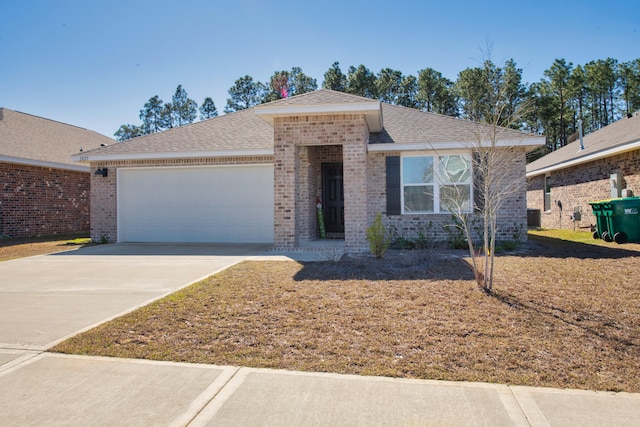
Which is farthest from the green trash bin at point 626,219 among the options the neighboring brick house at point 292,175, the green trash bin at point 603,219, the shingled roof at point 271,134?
the shingled roof at point 271,134

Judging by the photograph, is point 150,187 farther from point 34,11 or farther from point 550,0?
point 550,0

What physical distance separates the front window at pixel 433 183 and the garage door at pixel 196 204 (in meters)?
4.02

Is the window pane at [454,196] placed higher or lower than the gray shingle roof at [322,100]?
lower

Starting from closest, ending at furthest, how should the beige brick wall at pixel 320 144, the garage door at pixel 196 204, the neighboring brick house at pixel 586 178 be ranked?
the beige brick wall at pixel 320 144 < the garage door at pixel 196 204 < the neighboring brick house at pixel 586 178

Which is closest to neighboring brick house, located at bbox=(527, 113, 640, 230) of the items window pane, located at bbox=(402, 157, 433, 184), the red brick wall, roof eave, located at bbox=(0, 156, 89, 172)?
window pane, located at bbox=(402, 157, 433, 184)

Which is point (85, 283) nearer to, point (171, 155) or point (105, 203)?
point (171, 155)

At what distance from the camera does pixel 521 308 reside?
4664 millimetres

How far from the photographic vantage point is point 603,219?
12.1m

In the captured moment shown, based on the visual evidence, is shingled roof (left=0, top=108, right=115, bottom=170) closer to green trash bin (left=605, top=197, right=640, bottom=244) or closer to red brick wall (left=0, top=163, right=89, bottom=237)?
red brick wall (left=0, top=163, right=89, bottom=237)

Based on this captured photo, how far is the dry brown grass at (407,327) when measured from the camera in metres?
3.34

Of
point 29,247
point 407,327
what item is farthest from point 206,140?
point 407,327

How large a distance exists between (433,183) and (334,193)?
3112mm

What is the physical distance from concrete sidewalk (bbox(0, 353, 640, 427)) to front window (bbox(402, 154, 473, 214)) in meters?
8.17

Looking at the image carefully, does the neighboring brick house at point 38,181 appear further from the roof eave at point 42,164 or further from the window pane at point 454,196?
the window pane at point 454,196
